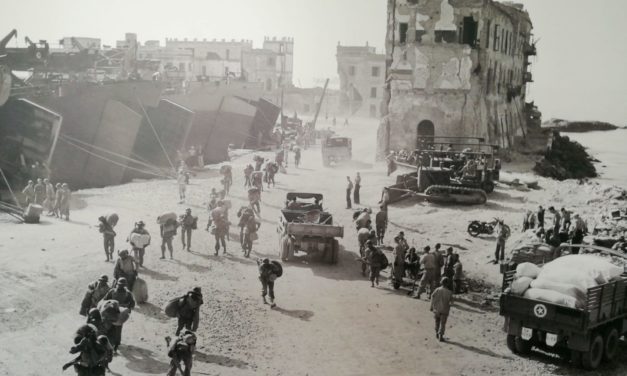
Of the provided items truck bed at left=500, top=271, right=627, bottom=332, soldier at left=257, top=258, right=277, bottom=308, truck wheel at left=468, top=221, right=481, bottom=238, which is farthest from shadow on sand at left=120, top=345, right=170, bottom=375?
truck wheel at left=468, top=221, right=481, bottom=238

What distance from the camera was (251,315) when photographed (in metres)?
12.6

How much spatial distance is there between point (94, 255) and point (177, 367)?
8737mm

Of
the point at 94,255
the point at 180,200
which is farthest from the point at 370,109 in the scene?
the point at 94,255

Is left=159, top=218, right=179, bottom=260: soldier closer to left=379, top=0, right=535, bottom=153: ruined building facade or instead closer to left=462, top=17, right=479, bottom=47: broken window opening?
left=379, top=0, right=535, bottom=153: ruined building facade

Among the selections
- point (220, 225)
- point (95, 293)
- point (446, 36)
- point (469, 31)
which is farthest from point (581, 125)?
point (95, 293)

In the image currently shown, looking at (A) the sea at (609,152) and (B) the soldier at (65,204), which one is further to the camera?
(A) the sea at (609,152)

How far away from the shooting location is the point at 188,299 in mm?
10375

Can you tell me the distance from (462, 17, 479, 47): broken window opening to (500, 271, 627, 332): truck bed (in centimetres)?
2851

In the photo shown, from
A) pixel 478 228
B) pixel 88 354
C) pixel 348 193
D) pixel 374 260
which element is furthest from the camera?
pixel 348 193

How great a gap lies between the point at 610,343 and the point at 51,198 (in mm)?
18183

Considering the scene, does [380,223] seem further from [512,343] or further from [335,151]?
[335,151]

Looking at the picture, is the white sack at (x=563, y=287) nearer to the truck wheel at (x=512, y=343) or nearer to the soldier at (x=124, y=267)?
the truck wheel at (x=512, y=343)

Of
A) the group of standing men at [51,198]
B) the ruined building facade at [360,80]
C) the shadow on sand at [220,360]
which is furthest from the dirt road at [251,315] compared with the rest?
the ruined building facade at [360,80]

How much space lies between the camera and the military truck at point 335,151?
39.2 metres
